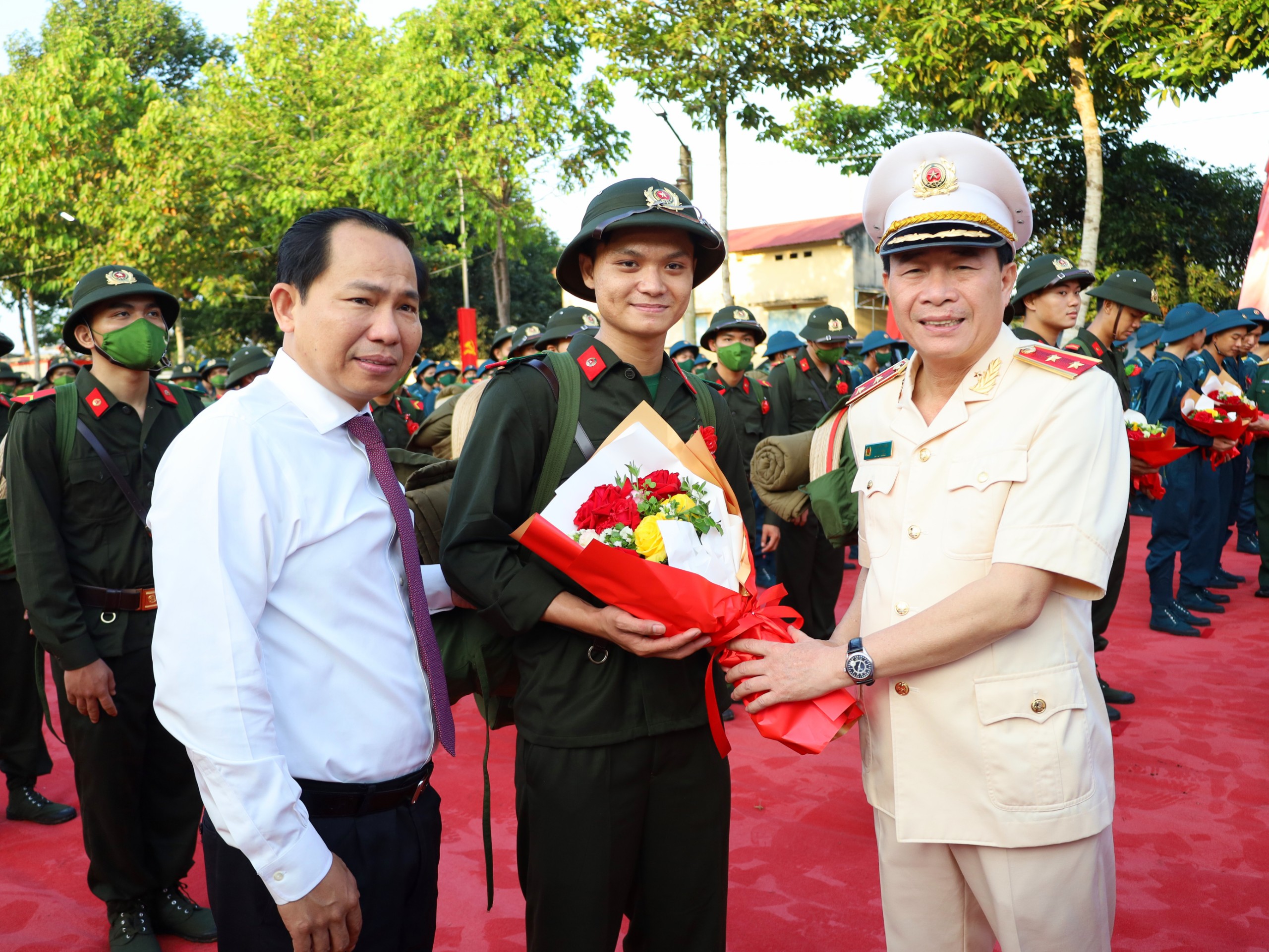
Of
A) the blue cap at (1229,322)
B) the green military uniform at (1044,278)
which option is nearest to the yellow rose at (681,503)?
the green military uniform at (1044,278)

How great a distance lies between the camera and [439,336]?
3634 centimetres

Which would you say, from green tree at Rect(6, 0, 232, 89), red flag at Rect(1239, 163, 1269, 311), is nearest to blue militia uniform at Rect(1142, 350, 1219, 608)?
red flag at Rect(1239, 163, 1269, 311)

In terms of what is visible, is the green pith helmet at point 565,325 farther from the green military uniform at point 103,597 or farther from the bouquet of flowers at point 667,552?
the bouquet of flowers at point 667,552

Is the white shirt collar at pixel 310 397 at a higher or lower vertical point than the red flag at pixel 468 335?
lower

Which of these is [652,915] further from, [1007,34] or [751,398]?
[1007,34]

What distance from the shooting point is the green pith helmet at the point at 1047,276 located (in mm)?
4648

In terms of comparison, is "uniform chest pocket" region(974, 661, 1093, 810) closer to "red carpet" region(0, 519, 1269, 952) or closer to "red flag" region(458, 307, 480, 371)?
"red carpet" region(0, 519, 1269, 952)

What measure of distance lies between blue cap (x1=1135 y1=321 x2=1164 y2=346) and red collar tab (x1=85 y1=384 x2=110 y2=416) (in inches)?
307

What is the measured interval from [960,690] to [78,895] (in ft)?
11.9

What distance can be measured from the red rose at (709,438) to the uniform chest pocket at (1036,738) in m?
0.87

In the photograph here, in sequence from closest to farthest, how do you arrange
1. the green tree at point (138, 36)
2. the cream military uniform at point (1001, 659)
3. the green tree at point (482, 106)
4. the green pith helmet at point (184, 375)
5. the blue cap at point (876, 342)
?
the cream military uniform at point (1001, 659), the green pith helmet at point (184, 375), the blue cap at point (876, 342), the green tree at point (482, 106), the green tree at point (138, 36)

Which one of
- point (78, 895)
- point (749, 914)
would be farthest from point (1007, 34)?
point (78, 895)

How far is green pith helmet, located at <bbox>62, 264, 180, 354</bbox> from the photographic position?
3443mm

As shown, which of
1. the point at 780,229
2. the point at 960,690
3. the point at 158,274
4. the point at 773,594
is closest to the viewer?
the point at 960,690
